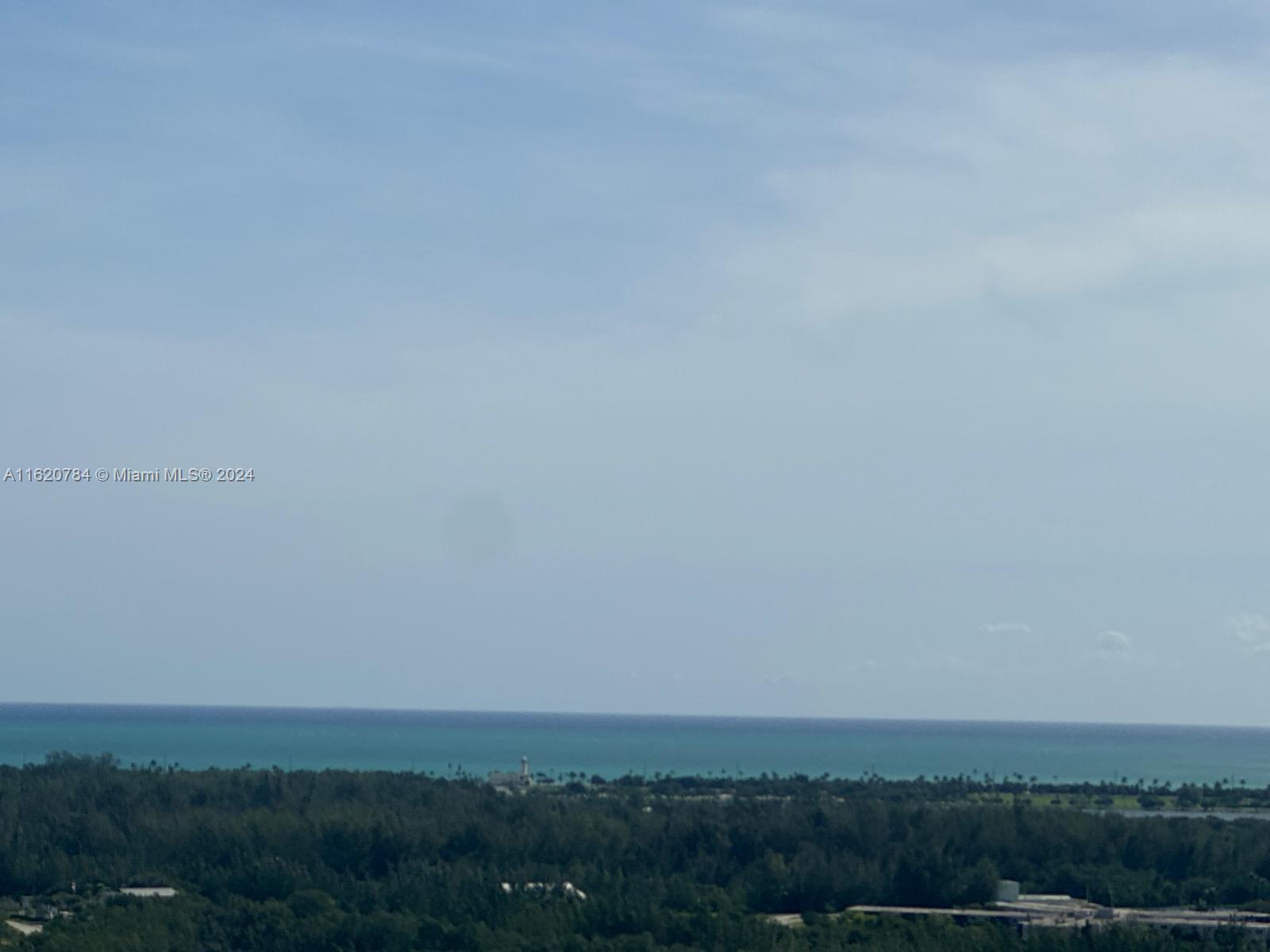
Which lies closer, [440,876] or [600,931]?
[600,931]

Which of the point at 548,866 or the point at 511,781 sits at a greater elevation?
the point at 511,781

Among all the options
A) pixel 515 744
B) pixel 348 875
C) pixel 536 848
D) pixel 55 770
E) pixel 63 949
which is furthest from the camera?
pixel 515 744

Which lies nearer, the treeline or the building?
the treeline

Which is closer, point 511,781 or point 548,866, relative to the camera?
point 548,866

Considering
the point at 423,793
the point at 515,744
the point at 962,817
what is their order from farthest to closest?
the point at 515,744
the point at 423,793
the point at 962,817

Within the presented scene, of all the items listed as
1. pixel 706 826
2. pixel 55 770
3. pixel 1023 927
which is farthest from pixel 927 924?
pixel 55 770

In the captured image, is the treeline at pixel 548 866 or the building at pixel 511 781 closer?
the treeline at pixel 548 866

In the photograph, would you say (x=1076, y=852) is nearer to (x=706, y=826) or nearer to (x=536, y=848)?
(x=706, y=826)
